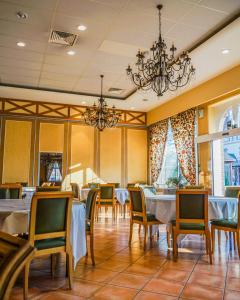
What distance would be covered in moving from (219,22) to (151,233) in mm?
3881

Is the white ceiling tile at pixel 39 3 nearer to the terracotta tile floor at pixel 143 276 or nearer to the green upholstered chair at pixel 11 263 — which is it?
the terracotta tile floor at pixel 143 276

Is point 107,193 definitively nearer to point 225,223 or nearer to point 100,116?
point 100,116

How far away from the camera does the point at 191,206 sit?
3.73 metres

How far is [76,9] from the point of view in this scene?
14.7 feet

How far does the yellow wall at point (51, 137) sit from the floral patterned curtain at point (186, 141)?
4.06 meters

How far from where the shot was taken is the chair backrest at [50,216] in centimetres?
260

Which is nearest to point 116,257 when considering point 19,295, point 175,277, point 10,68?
point 175,277

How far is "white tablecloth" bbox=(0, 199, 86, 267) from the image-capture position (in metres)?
2.71

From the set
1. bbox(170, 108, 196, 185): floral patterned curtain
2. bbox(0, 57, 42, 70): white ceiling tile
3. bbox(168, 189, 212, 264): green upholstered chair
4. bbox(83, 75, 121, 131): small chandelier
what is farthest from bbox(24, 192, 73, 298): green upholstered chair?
bbox(170, 108, 196, 185): floral patterned curtain

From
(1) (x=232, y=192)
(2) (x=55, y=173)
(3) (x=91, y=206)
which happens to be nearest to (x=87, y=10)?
(3) (x=91, y=206)

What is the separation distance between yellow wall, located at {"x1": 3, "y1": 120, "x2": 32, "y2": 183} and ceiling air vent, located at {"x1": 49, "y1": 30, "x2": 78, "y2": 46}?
4691mm

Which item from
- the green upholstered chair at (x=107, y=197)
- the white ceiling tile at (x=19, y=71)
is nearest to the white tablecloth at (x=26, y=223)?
the green upholstered chair at (x=107, y=197)

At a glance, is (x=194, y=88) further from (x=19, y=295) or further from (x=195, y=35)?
(x=19, y=295)

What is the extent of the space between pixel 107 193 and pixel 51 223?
4764 millimetres
